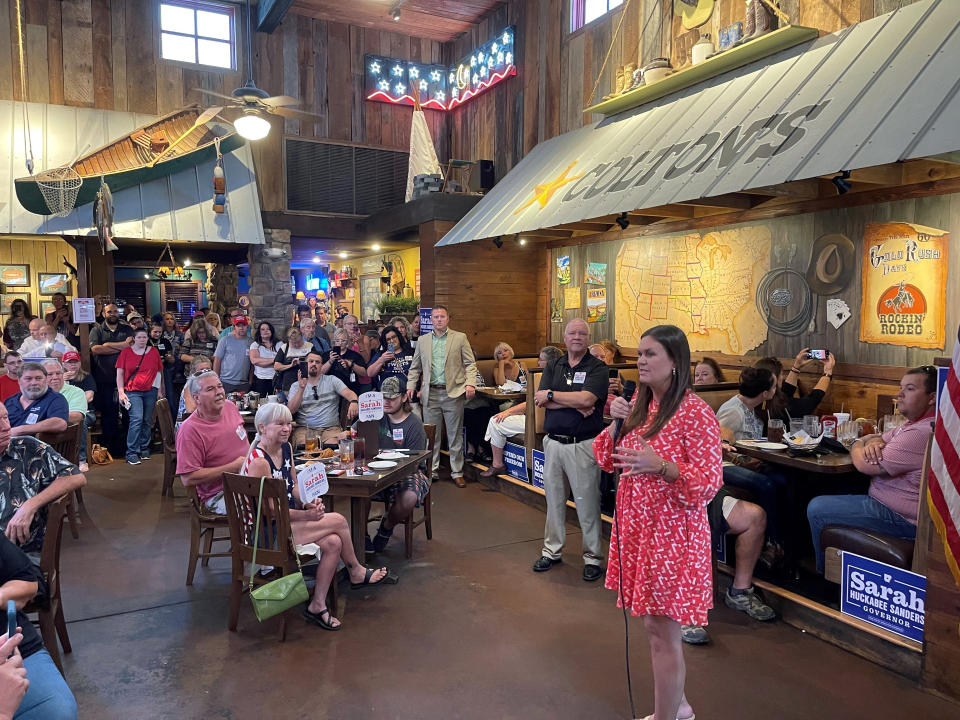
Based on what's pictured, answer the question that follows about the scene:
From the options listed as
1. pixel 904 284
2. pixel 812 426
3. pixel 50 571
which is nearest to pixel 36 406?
pixel 50 571

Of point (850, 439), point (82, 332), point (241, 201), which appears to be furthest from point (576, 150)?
point (82, 332)

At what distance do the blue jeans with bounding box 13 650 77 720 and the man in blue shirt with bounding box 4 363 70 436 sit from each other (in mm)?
3276

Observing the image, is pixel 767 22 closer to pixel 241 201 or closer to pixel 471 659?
pixel 471 659

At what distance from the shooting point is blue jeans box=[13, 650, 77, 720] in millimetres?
2138

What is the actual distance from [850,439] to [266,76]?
1064 cm

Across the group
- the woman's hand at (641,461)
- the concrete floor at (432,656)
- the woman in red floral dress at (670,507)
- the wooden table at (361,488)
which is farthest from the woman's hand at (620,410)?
the wooden table at (361,488)

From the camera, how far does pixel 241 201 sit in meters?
10.9

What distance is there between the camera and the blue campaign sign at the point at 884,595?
335cm

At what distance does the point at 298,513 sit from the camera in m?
3.92

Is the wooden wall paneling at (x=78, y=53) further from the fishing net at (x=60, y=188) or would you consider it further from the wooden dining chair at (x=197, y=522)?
the wooden dining chair at (x=197, y=522)

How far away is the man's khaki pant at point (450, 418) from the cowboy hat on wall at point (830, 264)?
11.6 ft

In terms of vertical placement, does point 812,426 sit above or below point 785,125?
below

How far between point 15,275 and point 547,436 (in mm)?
11224

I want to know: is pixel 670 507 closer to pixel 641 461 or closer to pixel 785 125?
pixel 641 461
